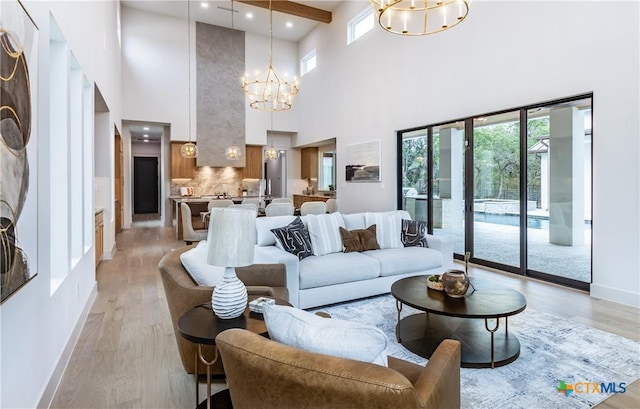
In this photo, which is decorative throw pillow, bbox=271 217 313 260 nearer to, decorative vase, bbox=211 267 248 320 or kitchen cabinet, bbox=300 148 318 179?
decorative vase, bbox=211 267 248 320

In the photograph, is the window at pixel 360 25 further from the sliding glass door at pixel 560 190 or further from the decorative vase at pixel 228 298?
the decorative vase at pixel 228 298

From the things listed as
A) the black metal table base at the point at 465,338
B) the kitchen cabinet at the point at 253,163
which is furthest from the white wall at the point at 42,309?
the kitchen cabinet at the point at 253,163

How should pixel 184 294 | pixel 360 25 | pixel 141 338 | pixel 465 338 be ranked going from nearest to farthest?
pixel 184 294
pixel 465 338
pixel 141 338
pixel 360 25

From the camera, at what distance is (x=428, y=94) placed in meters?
6.43

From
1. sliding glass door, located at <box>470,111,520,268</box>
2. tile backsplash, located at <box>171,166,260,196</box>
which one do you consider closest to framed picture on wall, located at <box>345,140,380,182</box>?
sliding glass door, located at <box>470,111,520,268</box>

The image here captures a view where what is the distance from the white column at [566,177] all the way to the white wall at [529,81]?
0.38 m

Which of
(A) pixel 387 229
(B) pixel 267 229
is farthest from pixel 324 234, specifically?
(A) pixel 387 229

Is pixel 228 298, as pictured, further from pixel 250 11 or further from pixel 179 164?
pixel 250 11

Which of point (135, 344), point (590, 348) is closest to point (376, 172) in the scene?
point (590, 348)

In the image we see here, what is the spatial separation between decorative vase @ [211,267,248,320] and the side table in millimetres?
41

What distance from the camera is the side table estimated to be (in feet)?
5.46

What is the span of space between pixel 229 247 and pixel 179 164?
9.33 m

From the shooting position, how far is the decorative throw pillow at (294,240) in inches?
148

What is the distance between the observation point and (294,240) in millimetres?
3791
